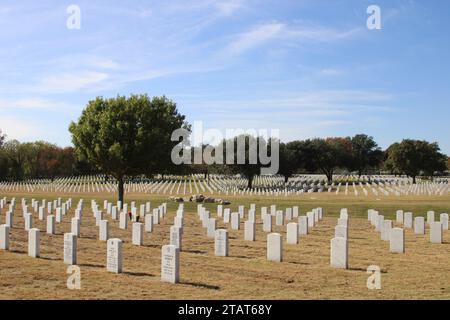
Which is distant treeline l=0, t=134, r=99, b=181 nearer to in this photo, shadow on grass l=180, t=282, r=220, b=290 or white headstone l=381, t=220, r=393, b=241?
white headstone l=381, t=220, r=393, b=241

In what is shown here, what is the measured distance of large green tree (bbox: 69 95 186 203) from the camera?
3369 centimetres

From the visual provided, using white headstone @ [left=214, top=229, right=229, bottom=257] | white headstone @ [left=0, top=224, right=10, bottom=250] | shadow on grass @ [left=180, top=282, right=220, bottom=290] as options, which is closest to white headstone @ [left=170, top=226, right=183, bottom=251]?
white headstone @ [left=214, top=229, right=229, bottom=257]

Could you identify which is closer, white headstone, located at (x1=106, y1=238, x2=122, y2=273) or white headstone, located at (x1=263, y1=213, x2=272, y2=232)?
white headstone, located at (x1=106, y1=238, x2=122, y2=273)

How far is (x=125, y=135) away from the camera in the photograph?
34.0 metres

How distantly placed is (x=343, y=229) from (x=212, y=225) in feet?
17.7

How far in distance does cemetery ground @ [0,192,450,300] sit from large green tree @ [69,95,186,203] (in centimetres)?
1361

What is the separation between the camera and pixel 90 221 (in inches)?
983

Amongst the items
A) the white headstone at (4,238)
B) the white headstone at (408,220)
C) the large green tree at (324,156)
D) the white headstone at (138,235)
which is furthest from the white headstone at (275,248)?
the large green tree at (324,156)

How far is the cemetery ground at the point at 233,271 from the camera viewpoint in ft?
33.1

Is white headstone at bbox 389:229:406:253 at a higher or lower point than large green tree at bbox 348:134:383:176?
lower

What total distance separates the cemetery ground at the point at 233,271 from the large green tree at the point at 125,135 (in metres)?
13.6

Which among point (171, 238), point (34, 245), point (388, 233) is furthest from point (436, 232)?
point (34, 245)
